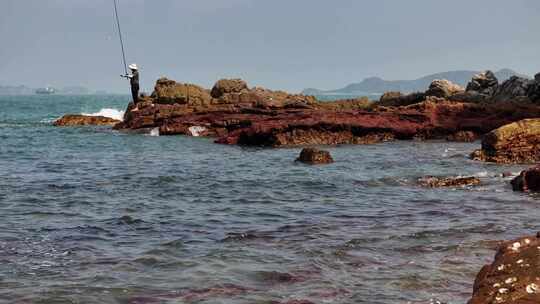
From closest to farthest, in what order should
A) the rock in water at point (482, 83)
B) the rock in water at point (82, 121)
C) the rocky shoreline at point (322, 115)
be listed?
the rocky shoreline at point (322, 115) → the rock in water at point (482, 83) → the rock in water at point (82, 121)

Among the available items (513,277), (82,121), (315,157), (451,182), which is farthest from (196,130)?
(513,277)

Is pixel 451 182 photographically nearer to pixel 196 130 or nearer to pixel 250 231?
pixel 250 231

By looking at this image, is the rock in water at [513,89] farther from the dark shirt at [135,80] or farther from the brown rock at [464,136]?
the dark shirt at [135,80]

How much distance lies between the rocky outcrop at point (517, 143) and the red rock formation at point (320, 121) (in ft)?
27.4

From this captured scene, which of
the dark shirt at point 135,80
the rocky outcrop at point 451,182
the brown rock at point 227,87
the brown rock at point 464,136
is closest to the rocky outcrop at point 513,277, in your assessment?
the rocky outcrop at point 451,182

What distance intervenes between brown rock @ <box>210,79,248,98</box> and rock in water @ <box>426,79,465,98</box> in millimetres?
12552

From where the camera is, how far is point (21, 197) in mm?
14109

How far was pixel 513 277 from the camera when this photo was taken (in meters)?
4.98

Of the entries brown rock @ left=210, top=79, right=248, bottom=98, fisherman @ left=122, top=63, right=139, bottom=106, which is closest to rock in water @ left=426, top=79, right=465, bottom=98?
brown rock @ left=210, top=79, right=248, bottom=98

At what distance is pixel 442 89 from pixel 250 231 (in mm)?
33946

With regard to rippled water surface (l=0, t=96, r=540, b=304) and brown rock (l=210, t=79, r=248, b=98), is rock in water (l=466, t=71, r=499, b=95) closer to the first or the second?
brown rock (l=210, t=79, r=248, b=98)

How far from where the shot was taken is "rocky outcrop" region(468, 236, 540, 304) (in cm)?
475

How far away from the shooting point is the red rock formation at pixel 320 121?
27.5m

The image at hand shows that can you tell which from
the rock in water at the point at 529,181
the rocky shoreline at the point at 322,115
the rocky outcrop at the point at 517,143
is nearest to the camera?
the rock in water at the point at 529,181
